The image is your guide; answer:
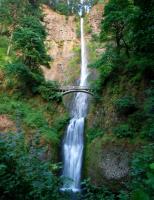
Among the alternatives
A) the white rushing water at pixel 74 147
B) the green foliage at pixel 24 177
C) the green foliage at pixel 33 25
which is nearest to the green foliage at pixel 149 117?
the white rushing water at pixel 74 147

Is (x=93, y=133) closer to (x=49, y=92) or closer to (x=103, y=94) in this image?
(x=103, y=94)

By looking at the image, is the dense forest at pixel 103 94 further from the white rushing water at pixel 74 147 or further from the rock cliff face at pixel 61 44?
the rock cliff face at pixel 61 44

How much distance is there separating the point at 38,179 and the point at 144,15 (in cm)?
908

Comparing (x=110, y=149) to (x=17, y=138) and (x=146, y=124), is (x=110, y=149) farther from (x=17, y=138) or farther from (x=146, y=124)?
(x=17, y=138)

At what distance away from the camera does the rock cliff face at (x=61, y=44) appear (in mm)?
28859

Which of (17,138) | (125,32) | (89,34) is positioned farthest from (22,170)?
(89,34)

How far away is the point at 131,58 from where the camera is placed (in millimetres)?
17625

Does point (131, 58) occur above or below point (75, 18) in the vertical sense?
below

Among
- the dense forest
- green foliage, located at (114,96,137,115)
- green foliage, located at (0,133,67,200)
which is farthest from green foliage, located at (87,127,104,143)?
green foliage, located at (0,133,67,200)

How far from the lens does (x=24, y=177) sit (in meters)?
4.16

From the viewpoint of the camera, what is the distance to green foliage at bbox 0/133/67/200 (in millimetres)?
3990

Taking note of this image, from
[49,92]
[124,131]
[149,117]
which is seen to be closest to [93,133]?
[124,131]

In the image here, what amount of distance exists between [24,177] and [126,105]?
38.8ft

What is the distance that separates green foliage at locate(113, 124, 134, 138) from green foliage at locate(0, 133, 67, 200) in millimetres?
10711
